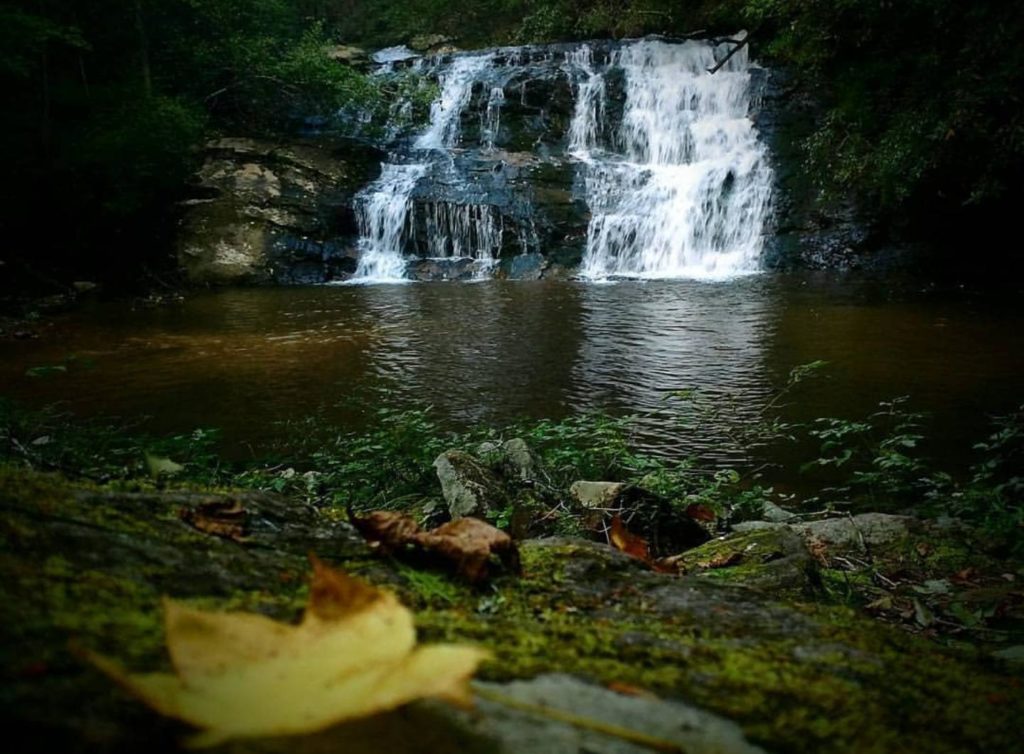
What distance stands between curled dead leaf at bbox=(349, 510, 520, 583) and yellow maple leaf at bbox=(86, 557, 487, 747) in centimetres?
63

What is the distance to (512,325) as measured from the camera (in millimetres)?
11133

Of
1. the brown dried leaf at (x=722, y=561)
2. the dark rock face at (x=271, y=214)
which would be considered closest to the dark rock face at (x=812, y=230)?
the dark rock face at (x=271, y=214)

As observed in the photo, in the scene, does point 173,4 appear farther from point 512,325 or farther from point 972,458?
point 972,458

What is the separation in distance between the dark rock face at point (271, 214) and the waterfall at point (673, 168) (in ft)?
21.9

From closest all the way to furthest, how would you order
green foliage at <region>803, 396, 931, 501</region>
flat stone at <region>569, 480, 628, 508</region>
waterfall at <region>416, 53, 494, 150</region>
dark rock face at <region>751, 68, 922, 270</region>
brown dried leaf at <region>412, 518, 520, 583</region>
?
1. brown dried leaf at <region>412, 518, 520, 583</region>
2. flat stone at <region>569, 480, 628, 508</region>
3. green foliage at <region>803, 396, 931, 501</region>
4. dark rock face at <region>751, 68, 922, 270</region>
5. waterfall at <region>416, 53, 494, 150</region>

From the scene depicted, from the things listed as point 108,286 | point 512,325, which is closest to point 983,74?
point 512,325

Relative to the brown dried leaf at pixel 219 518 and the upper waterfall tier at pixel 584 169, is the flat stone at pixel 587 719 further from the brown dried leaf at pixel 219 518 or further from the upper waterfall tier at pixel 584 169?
the upper waterfall tier at pixel 584 169

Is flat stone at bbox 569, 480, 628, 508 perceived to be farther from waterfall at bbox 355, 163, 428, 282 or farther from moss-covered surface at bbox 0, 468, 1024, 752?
waterfall at bbox 355, 163, 428, 282

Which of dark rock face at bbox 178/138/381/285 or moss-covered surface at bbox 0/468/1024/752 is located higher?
dark rock face at bbox 178/138/381/285

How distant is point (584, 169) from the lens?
1952 centimetres

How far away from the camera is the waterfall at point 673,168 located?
17328 mm

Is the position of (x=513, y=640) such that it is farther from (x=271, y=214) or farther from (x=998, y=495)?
(x=271, y=214)

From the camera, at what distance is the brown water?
23.0 feet

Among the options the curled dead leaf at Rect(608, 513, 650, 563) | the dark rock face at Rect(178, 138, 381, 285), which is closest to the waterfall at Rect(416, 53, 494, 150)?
the dark rock face at Rect(178, 138, 381, 285)
